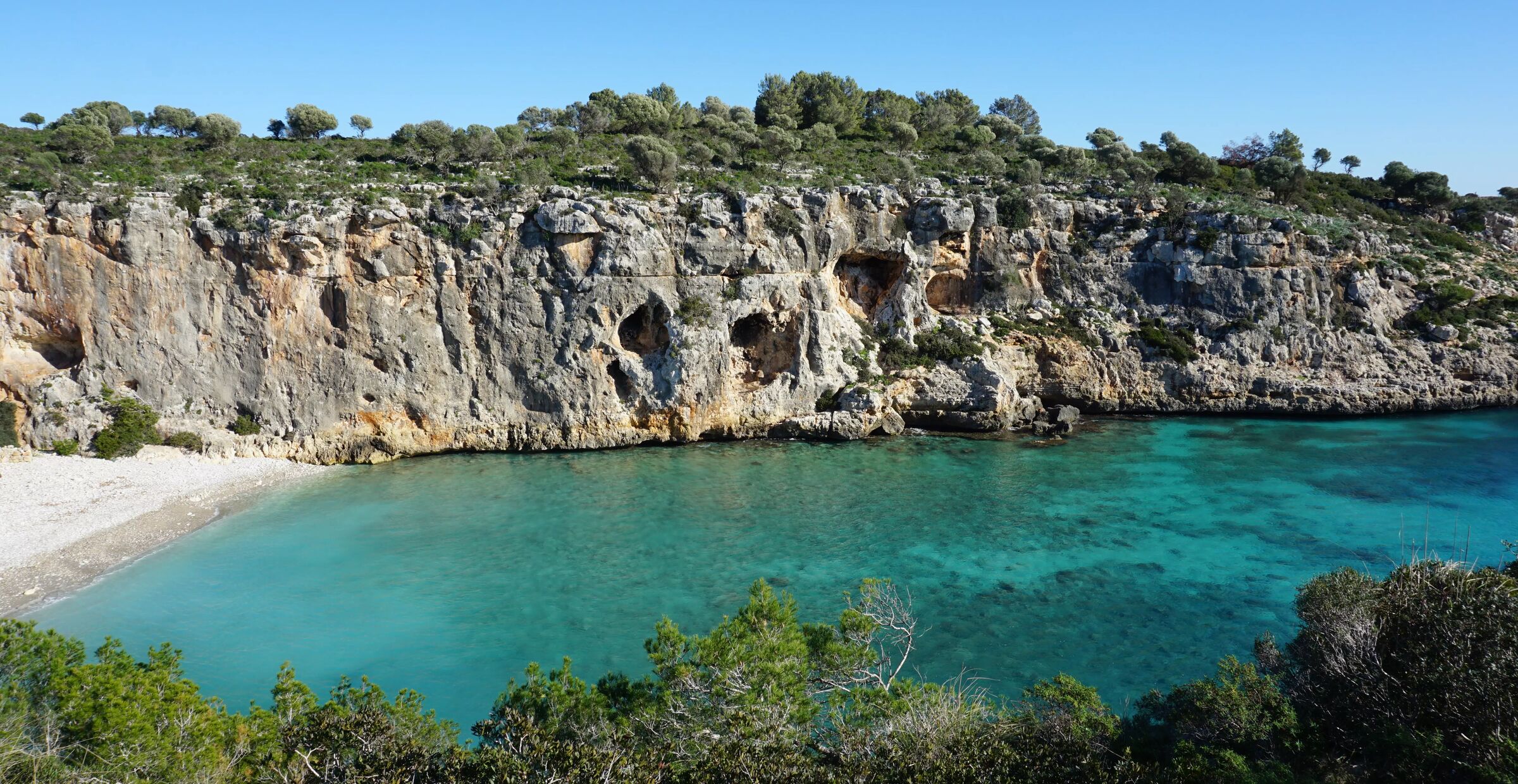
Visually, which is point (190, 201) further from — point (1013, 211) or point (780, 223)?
point (1013, 211)

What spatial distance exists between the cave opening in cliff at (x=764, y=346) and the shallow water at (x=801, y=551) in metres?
2.81

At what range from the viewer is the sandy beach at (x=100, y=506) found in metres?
16.1

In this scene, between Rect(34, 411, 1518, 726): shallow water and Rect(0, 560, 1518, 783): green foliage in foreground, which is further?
Rect(34, 411, 1518, 726): shallow water

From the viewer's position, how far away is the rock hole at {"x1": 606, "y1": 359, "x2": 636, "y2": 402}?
88.3 feet

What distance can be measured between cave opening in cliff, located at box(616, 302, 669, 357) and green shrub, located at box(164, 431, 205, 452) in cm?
1288

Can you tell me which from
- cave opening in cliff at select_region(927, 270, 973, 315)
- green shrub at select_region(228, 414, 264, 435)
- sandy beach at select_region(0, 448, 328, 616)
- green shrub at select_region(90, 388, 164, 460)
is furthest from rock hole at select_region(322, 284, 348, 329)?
cave opening in cliff at select_region(927, 270, 973, 315)

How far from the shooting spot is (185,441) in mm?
23359

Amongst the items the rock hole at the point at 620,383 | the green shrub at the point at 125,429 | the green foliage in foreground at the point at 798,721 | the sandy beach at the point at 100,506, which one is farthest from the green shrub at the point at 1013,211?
the green shrub at the point at 125,429

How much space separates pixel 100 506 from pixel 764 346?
19.6 m

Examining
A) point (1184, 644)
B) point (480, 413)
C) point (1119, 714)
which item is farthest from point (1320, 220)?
point (480, 413)

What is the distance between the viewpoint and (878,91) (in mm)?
51875

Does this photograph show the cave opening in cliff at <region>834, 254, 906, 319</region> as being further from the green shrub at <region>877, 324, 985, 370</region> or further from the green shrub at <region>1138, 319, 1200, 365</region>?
the green shrub at <region>1138, 319, 1200, 365</region>

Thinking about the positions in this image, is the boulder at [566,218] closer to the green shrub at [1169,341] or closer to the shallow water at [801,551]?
the shallow water at [801,551]

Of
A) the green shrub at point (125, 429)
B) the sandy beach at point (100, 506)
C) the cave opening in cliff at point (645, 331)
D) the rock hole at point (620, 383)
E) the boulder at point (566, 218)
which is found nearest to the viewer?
the sandy beach at point (100, 506)
